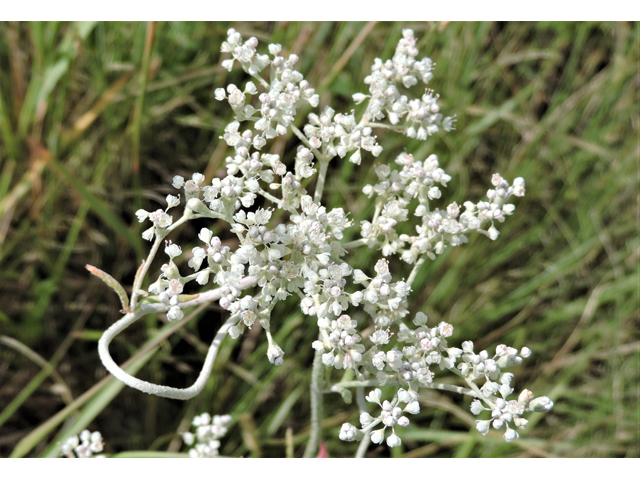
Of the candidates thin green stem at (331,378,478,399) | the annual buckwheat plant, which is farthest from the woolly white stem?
thin green stem at (331,378,478,399)

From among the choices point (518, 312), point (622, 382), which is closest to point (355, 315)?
point (518, 312)

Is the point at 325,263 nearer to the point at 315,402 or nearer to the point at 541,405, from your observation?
the point at 315,402

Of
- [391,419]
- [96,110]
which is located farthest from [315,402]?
[96,110]

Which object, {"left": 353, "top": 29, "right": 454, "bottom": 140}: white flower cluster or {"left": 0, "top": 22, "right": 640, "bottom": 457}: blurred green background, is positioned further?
{"left": 0, "top": 22, "right": 640, "bottom": 457}: blurred green background

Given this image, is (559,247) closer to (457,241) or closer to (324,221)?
(457,241)

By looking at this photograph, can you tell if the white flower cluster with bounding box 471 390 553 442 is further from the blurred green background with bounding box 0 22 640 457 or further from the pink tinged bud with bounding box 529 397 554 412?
the blurred green background with bounding box 0 22 640 457

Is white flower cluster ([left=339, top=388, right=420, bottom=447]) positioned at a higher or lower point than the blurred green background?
lower
